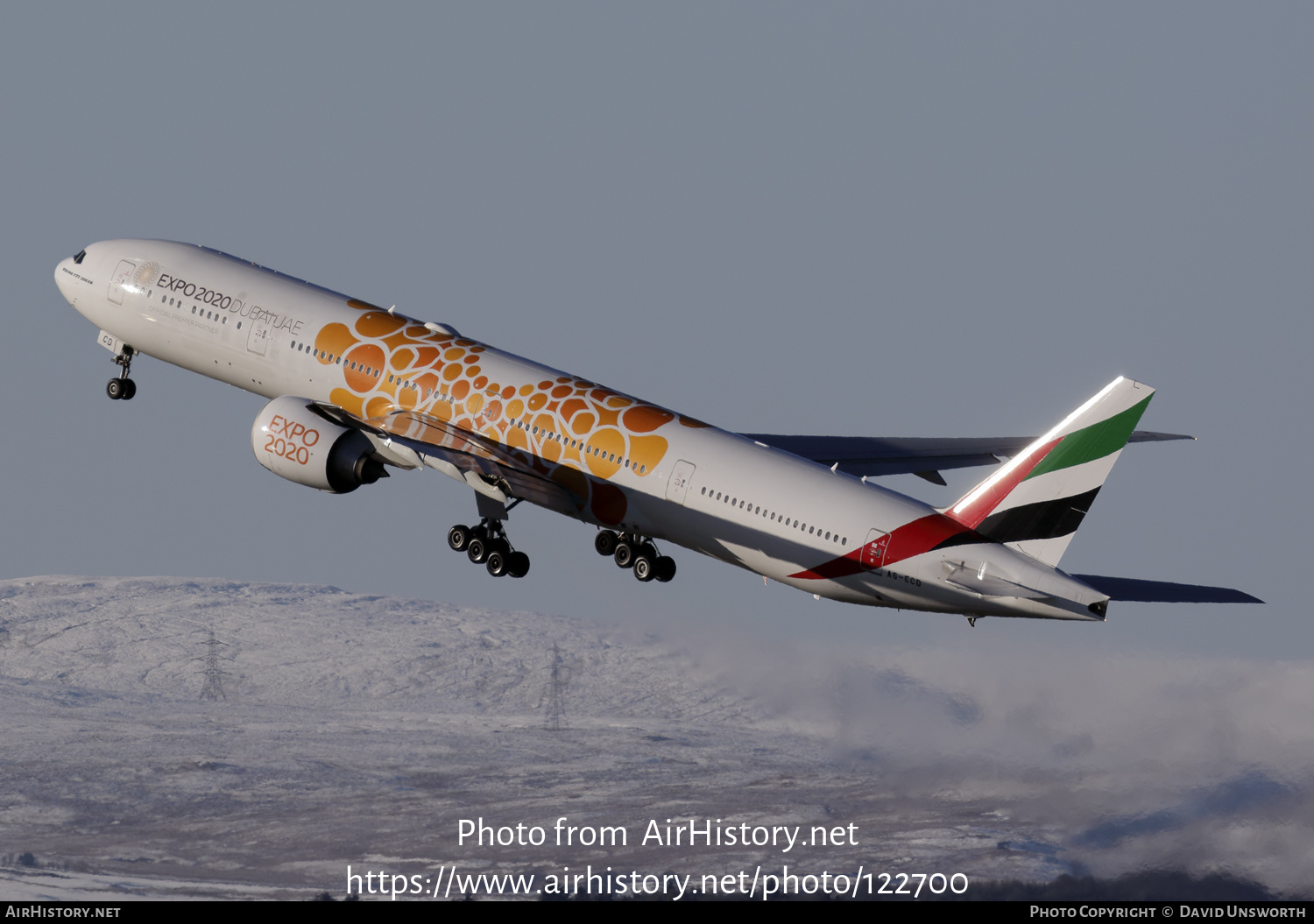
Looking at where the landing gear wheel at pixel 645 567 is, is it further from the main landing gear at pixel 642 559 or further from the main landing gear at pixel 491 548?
the main landing gear at pixel 491 548

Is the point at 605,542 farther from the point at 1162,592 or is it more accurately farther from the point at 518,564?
the point at 1162,592

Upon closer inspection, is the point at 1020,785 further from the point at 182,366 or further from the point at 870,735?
the point at 182,366

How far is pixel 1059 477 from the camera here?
49.3 m

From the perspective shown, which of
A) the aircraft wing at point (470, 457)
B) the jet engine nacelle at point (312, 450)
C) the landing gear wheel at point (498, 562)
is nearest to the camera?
the aircraft wing at point (470, 457)

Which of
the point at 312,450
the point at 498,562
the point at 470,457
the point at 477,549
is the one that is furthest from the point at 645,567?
the point at 312,450

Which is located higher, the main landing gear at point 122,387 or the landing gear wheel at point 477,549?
the main landing gear at point 122,387

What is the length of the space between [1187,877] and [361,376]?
6724 centimetres

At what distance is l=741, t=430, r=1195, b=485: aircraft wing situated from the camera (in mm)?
64750

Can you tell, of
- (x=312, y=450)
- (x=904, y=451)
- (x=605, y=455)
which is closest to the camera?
(x=605, y=455)

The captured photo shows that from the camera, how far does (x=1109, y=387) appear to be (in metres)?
48.8

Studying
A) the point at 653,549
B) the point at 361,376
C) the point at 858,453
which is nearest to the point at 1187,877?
the point at 858,453

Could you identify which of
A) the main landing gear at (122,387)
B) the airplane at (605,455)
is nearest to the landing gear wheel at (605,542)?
the airplane at (605,455)

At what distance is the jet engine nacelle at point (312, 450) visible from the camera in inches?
2238

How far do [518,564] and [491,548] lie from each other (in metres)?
0.99
